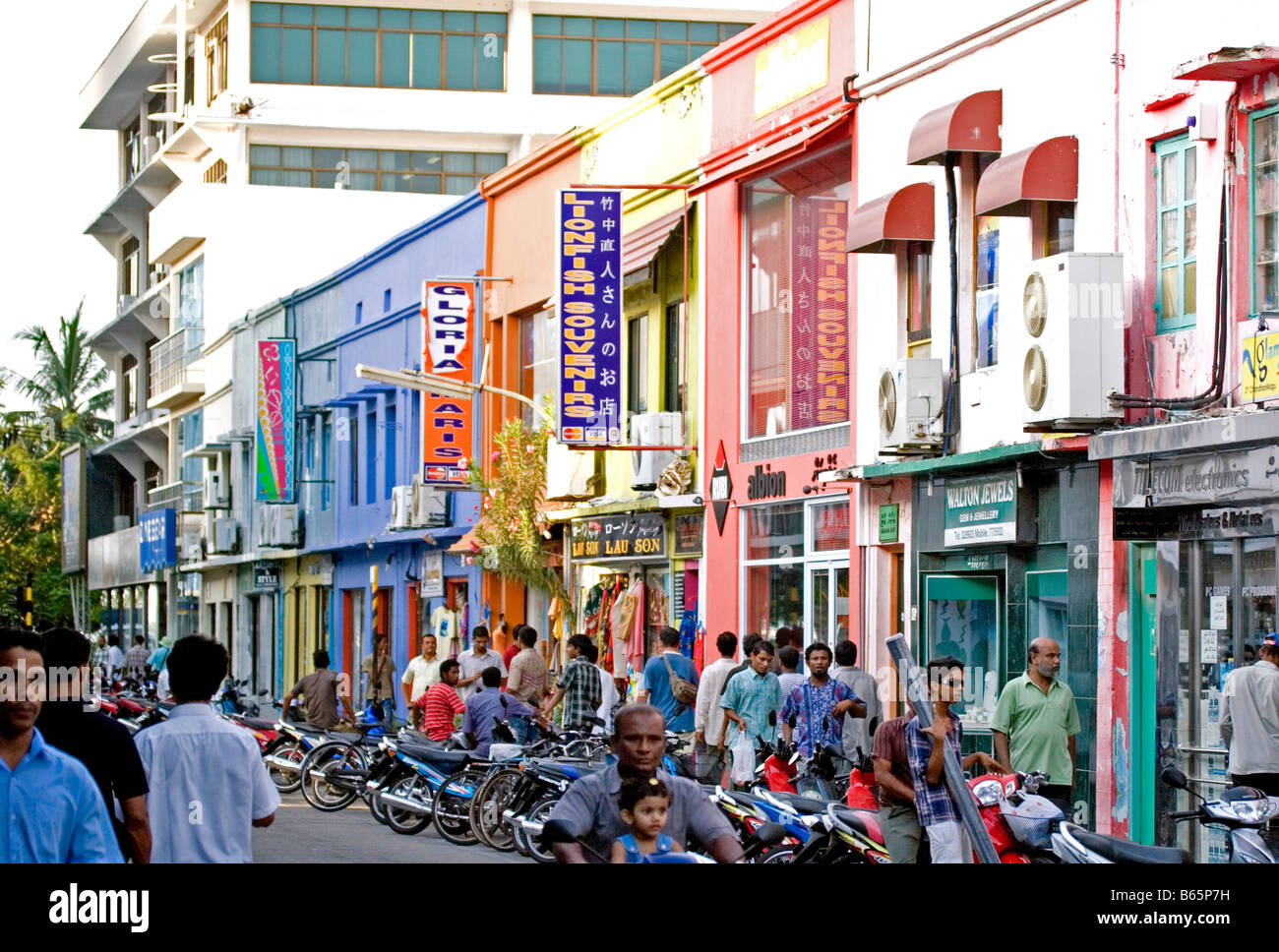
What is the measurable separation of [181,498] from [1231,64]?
1897 inches

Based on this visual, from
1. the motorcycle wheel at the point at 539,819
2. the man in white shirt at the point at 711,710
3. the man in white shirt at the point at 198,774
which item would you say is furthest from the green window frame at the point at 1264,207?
the man in white shirt at the point at 198,774

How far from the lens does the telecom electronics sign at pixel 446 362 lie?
3378 centimetres

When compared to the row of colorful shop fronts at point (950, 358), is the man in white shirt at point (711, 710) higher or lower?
lower

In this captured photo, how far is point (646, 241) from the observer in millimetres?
27266

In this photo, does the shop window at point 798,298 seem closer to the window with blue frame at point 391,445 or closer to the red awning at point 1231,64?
the red awning at point 1231,64

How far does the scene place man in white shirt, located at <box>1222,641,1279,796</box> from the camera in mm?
14062

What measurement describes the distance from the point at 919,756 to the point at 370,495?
1251 inches

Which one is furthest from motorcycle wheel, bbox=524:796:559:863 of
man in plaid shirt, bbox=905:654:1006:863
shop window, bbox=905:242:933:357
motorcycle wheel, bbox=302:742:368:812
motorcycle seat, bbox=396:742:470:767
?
man in plaid shirt, bbox=905:654:1006:863

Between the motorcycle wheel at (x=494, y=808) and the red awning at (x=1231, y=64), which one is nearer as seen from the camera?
the red awning at (x=1231, y=64)

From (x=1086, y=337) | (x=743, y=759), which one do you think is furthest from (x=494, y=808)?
(x=1086, y=337)

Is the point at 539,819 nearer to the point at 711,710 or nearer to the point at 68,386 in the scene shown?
the point at 711,710

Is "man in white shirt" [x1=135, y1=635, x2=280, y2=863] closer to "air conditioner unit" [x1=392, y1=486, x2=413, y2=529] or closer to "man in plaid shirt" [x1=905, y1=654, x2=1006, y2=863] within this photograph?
"man in plaid shirt" [x1=905, y1=654, x2=1006, y2=863]

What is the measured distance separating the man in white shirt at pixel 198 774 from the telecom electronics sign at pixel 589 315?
17.2 meters
